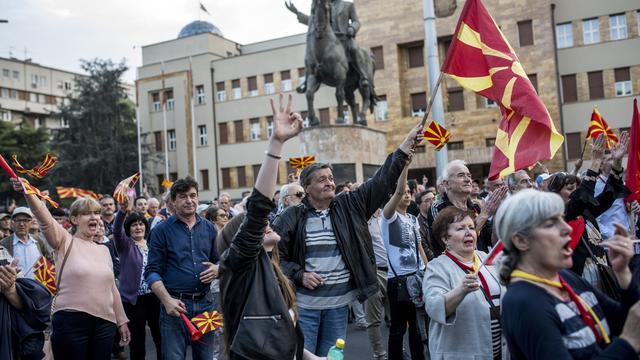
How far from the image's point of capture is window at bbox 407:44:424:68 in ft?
133

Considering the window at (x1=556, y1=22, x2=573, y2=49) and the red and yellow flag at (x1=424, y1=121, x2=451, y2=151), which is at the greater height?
the window at (x1=556, y1=22, x2=573, y2=49)

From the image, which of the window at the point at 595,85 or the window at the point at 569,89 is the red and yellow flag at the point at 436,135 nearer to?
the window at the point at 569,89

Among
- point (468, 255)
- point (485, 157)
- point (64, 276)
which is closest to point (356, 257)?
point (468, 255)

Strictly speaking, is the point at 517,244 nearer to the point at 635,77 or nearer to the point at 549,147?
the point at 549,147

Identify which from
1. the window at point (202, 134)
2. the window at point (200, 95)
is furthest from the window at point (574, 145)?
the window at point (200, 95)

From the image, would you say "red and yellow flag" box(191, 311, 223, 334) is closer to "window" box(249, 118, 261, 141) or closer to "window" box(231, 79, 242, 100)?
"window" box(249, 118, 261, 141)

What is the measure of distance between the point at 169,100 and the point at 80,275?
46.9 metres

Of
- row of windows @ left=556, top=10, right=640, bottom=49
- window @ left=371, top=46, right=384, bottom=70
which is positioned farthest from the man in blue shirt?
row of windows @ left=556, top=10, right=640, bottom=49

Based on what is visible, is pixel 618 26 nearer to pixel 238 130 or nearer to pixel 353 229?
pixel 238 130

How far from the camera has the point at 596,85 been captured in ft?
123

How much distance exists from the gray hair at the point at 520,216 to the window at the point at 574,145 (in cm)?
3750

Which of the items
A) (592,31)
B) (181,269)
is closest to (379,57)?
(592,31)

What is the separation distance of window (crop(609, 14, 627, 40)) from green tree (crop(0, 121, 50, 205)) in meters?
39.4

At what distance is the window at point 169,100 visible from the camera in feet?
164
